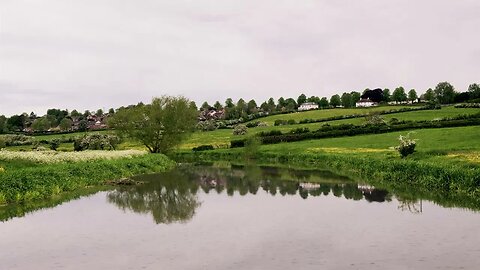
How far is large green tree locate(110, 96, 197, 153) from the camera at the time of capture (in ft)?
254

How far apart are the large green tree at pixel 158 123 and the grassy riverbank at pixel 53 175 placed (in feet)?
75.2

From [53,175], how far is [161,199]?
8.84 m

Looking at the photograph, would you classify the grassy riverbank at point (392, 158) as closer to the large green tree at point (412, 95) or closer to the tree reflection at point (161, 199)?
the tree reflection at point (161, 199)

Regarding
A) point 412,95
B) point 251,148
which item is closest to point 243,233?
point 251,148

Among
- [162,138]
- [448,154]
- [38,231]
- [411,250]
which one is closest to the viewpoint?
[411,250]

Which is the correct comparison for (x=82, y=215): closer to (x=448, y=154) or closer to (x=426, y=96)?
(x=448, y=154)

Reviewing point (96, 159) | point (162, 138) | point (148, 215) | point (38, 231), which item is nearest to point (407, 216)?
point (148, 215)

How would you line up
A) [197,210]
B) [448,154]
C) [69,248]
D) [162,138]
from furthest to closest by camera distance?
1. [162,138]
2. [448,154]
3. [197,210]
4. [69,248]

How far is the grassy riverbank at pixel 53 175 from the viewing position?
2928 centimetres

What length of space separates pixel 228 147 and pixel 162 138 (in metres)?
15.0

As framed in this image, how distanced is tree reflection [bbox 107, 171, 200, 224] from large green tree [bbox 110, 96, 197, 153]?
34507mm

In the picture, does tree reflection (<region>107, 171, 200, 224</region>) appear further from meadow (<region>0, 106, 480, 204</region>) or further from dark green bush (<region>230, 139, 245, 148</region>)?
dark green bush (<region>230, 139, 245, 148</region>)

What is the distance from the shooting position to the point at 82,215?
2517 centimetres

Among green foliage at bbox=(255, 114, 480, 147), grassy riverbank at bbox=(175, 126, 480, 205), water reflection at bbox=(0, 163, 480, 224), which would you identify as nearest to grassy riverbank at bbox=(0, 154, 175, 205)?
water reflection at bbox=(0, 163, 480, 224)
